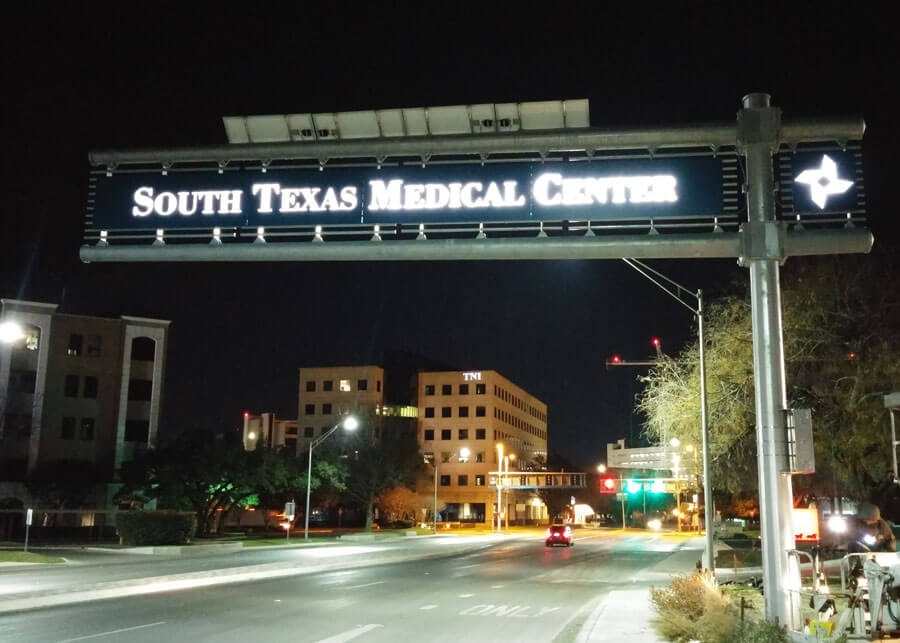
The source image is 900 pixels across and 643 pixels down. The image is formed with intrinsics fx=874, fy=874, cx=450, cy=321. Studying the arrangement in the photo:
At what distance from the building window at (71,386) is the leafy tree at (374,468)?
75.9ft

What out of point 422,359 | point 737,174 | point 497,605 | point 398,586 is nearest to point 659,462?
point 398,586

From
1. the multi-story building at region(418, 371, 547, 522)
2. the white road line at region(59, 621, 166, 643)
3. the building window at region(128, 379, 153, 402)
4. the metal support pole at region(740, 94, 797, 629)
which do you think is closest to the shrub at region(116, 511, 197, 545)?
the building window at region(128, 379, 153, 402)

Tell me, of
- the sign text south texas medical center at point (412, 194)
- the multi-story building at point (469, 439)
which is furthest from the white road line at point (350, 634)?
the multi-story building at point (469, 439)

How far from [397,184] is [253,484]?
4526 cm

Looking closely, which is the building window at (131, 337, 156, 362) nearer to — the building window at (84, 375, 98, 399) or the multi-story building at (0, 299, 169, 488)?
the multi-story building at (0, 299, 169, 488)

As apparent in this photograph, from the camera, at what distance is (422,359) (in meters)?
137

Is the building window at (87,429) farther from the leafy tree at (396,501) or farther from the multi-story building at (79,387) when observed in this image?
the leafy tree at (396,501)

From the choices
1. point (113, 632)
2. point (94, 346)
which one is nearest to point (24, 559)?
point (113, 632)

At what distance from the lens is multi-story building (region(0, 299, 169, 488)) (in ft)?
205

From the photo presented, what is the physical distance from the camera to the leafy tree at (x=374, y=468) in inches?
2985

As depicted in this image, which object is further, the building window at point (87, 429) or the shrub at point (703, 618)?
the building window at point (87, 429)

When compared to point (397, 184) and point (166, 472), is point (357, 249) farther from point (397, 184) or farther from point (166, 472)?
point (166, 472)

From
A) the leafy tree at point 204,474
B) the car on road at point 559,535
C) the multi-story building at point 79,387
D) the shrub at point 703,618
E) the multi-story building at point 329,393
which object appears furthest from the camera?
the multi-story building at point 329,393

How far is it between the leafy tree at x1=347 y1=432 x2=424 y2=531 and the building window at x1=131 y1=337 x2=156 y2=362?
1898cm
